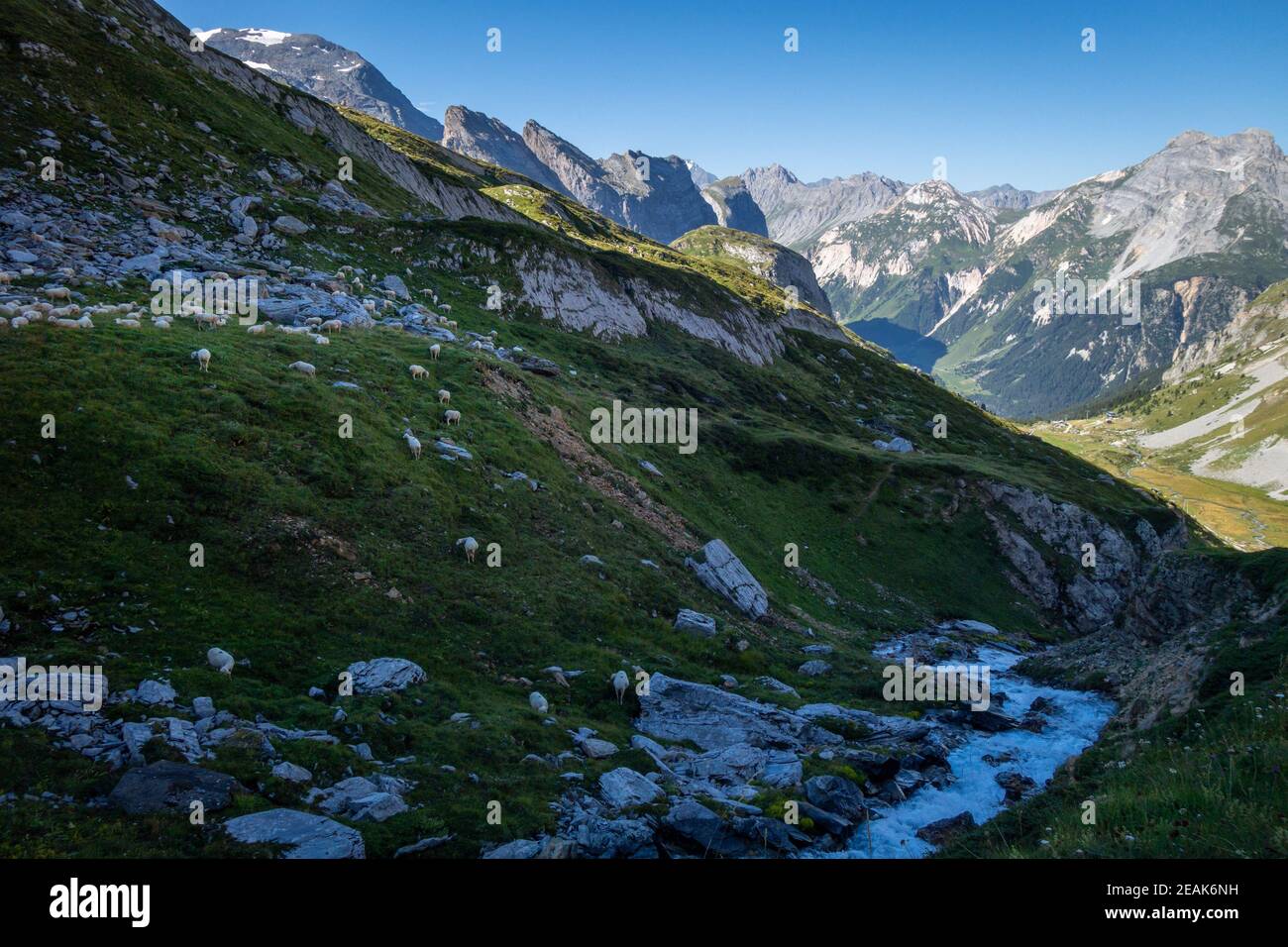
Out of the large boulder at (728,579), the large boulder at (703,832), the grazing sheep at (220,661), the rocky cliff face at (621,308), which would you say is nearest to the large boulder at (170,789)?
the grazing sheep at (220,661)

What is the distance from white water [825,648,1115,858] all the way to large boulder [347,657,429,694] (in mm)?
14053

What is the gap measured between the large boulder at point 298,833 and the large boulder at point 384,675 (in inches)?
236

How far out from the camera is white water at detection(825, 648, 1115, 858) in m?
19.6

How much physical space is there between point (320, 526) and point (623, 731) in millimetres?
14249

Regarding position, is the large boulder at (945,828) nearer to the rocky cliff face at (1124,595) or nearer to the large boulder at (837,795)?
the large boulder at (837,795)

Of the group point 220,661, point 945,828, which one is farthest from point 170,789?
point 945,828

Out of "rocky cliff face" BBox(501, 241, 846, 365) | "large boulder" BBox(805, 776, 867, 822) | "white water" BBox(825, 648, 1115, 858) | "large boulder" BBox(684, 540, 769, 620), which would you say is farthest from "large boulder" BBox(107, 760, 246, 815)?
"rocky cliff face" BBox(501, 241, 846, 365)

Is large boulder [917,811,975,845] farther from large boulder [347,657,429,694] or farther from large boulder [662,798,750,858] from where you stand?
large boulder [347,657,429,694]

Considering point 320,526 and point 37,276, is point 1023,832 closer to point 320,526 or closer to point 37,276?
point 320,526

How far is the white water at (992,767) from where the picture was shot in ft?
64.3

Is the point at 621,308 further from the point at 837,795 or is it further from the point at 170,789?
the point at 170,789

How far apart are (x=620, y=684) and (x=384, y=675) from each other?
8977 mm

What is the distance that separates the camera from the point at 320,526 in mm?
24766
